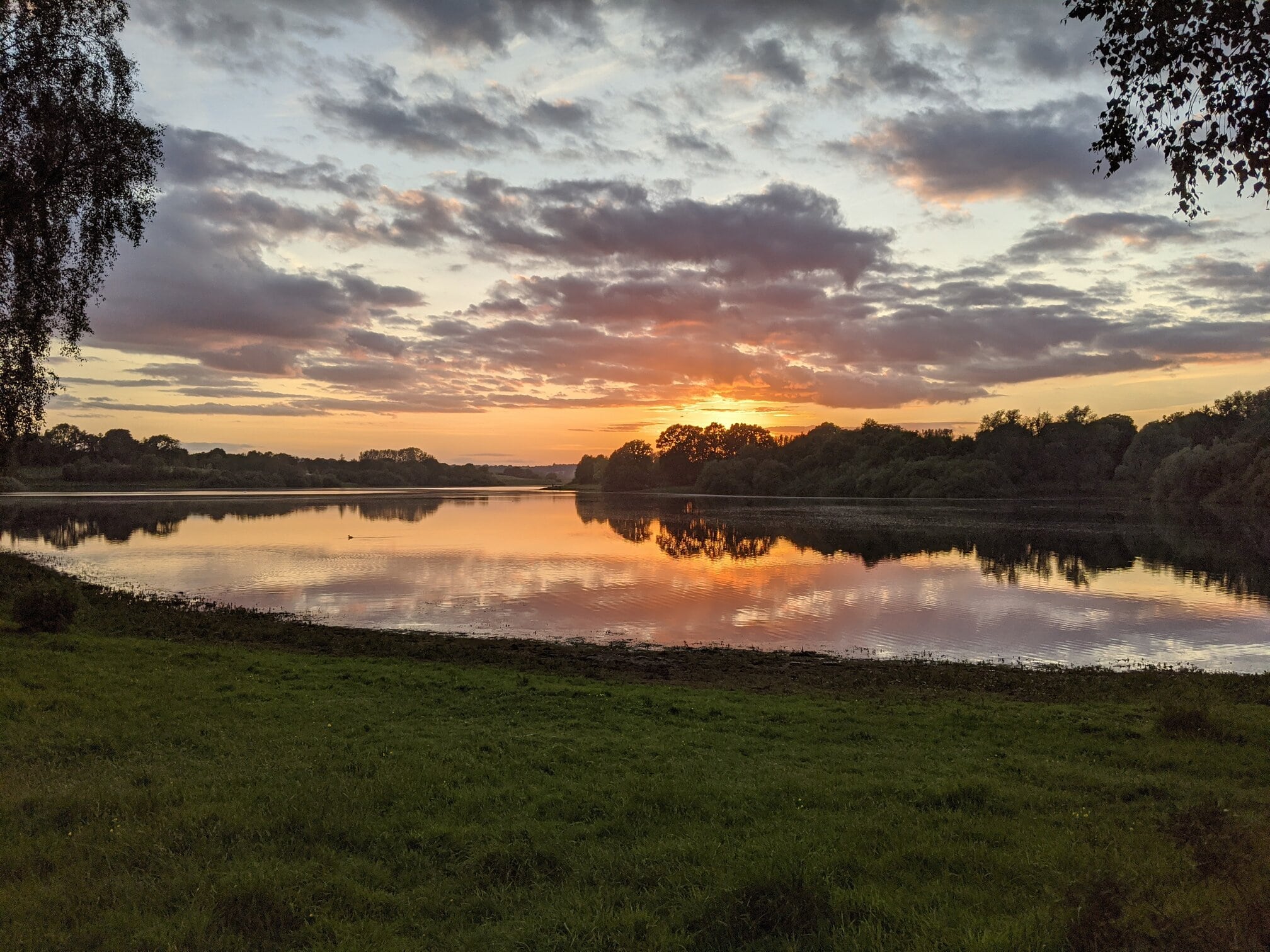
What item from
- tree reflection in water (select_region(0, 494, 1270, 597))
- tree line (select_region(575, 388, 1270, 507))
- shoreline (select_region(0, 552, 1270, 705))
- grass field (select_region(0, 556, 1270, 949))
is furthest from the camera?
tree line (select_region(575, 388, 1270, 507))

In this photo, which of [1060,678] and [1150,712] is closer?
[1150,712]

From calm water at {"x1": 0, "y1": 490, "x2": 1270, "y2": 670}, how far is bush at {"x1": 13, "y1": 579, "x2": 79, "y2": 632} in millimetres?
9994

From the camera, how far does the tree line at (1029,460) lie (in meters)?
111

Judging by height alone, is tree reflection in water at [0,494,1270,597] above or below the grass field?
below

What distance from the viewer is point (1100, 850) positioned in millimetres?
6859

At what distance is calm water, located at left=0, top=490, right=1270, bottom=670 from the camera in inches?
1040

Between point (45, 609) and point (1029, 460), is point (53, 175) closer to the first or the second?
point (45, 609)

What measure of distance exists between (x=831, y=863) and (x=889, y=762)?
4.53m

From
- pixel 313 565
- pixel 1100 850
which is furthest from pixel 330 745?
pixel 313 565

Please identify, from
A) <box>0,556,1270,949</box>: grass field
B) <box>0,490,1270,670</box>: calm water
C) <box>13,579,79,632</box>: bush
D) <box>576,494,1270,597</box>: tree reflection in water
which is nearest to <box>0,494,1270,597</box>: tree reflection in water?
<box>576,494,1270,597</box>: tree reflection in water

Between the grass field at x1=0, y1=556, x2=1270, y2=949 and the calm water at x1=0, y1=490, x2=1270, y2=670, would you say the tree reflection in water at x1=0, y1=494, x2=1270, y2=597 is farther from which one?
the grass field at x1=0, y1=556, x2=1270, y2=949

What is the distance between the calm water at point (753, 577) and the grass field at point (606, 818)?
11.4 metres

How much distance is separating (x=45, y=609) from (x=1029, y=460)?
176 metres

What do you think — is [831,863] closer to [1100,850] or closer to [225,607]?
[1100,850]
